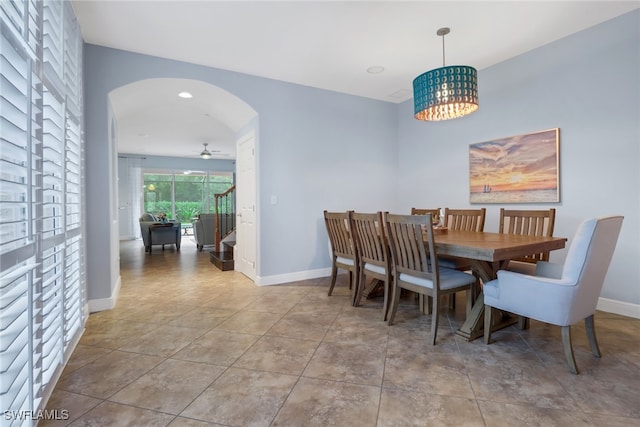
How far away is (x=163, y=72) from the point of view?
10.8ft

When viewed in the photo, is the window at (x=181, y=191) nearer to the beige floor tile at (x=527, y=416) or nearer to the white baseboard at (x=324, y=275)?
the white baseboard at (x=324, y=275)

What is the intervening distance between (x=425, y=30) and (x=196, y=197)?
353 inches

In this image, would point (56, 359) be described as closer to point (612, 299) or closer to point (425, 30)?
point (425, 30)

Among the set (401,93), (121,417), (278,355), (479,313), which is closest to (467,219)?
(479,313)

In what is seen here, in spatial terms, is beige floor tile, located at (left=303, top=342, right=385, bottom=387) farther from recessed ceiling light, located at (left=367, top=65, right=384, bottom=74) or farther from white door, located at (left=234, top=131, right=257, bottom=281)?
recessed ceiling light, located at (left=367, top=65, right=384, bottom=74)

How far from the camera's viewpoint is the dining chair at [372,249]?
2.63 metres

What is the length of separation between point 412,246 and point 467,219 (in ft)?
4.52

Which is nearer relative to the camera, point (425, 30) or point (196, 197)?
point (425, 30)

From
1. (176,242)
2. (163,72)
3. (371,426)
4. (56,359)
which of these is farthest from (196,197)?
(371,426)

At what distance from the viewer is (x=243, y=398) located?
5.29 ft

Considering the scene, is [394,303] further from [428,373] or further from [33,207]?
[33,207]

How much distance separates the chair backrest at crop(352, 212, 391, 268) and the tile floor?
20.1 inches

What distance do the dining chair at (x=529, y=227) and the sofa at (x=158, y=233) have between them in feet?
21.1

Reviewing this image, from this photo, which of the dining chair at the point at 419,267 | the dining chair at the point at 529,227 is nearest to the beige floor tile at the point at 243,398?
the dining chair at the point at 419,267
